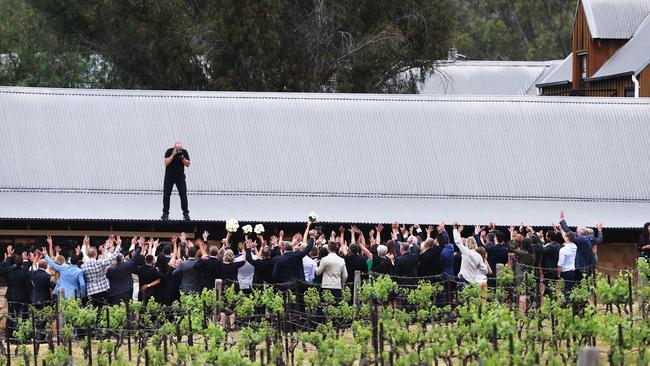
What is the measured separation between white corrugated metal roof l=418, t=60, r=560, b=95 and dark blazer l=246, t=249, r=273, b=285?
3855cm

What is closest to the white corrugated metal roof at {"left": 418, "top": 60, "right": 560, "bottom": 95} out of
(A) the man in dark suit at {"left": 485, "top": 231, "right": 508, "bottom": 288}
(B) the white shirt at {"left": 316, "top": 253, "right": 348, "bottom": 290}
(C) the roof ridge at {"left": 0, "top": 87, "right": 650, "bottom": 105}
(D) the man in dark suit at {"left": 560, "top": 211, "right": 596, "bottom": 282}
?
(C) the roof ridge at {"left": 0, "top": 87, "right": 650, "bottom": 105}

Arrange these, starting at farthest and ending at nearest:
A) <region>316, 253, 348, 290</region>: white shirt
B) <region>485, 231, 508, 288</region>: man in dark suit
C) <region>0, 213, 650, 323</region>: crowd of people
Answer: <region>485, 231, 508, 288</region>: man in dark suit
<region>0, 213, 650, 323</region>: crowd of people
<region>316, 253, 348, 290</region>: white shirt

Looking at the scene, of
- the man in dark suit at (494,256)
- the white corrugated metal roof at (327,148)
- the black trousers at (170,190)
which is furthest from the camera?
the white corrugated metal roof at (327,148)

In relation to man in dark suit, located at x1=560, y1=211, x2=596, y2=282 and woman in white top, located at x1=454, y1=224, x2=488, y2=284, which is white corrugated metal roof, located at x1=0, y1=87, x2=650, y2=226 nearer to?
man in dark suit, located at x1=560, y1=211, x2=596, y2=282


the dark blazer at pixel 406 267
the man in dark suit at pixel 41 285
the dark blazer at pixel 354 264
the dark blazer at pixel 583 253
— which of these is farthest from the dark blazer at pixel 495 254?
the man in dark suit at pixel 41 285

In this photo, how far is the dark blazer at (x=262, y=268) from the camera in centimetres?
2298

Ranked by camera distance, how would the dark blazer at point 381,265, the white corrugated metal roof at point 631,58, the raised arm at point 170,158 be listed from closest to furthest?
the dark blazer at point 381,265, the raised arm at point 170,158, the white corrugated metal roof at point 631,58

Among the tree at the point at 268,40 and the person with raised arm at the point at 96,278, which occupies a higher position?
the tree at the point at 268,40

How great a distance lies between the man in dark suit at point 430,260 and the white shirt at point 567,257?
1.93m

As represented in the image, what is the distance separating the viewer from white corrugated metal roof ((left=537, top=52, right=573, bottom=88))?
55.1 meters

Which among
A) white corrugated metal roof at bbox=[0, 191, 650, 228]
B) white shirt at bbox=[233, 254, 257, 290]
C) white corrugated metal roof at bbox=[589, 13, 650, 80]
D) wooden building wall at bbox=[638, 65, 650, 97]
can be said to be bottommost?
white shirt at bbox=[233, 254, 257, 290]

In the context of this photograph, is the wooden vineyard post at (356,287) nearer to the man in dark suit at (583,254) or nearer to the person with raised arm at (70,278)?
the man in dark suit at (583,254)

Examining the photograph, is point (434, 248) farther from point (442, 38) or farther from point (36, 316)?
point (442, 38)

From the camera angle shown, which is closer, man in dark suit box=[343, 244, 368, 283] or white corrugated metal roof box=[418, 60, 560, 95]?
man in dark suit box=[343, 244, 368, 283]
